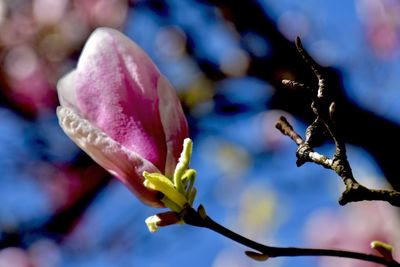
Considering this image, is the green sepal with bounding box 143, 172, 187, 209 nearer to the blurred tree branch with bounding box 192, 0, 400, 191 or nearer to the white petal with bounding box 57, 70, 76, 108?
the white petal with bounding box 57, 70, 76, 108

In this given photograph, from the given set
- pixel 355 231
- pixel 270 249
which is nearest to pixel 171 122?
pixel 270 249

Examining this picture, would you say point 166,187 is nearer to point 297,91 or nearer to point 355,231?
point 297,91

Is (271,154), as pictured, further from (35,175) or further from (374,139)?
(374,139)

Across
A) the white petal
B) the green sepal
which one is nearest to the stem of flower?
the green sepal

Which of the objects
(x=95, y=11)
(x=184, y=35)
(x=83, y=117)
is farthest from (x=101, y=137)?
(x=95, y=11)

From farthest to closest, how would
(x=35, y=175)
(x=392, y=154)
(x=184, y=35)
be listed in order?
(x=35, y=175) → (x=184, y=35) → (x=392, y=154)

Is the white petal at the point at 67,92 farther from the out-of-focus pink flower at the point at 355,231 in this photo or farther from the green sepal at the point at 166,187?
the out-of-focus pink flower at the point at 355,231
